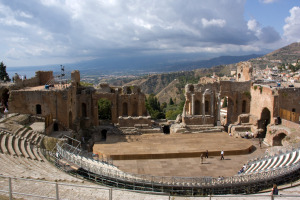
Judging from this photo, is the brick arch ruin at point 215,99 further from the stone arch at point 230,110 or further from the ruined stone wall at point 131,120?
the ruined stone wall at point 131,120

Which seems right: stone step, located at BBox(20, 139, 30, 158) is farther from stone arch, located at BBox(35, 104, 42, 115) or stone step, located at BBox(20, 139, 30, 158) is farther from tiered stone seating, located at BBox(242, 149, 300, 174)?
tiered stone seating, located at BBox(242, 149, 300, 174)

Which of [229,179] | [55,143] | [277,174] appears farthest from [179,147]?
[55,143]

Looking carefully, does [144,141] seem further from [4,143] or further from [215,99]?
[4,143]

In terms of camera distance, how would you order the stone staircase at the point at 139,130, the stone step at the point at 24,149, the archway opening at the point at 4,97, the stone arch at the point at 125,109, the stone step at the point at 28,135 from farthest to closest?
the stone arch at the point at 125,109
the archway opening at the point at 4,97
the stone staircase at the point at 139,130
the stone step at the point at 28,135
the stone step at the point at 24,149

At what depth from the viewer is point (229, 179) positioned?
20.4m

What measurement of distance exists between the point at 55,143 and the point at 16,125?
3887mm

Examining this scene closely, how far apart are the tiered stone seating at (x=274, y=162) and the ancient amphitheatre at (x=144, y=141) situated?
0.25 feet

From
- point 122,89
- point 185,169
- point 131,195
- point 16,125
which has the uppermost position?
point 122,89

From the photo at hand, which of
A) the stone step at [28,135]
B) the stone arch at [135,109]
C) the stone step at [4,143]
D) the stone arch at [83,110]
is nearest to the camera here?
the stone step at [4,143]

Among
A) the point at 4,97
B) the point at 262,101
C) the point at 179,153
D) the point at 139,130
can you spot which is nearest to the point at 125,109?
the point at 139,130

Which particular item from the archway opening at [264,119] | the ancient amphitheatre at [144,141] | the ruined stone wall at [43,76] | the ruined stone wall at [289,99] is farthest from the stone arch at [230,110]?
the ruined stone wall at [43,76]

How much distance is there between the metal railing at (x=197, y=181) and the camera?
19797 millimetres

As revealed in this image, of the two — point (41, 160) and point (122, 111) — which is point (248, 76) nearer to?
point (122, 111)

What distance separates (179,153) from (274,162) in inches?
331
